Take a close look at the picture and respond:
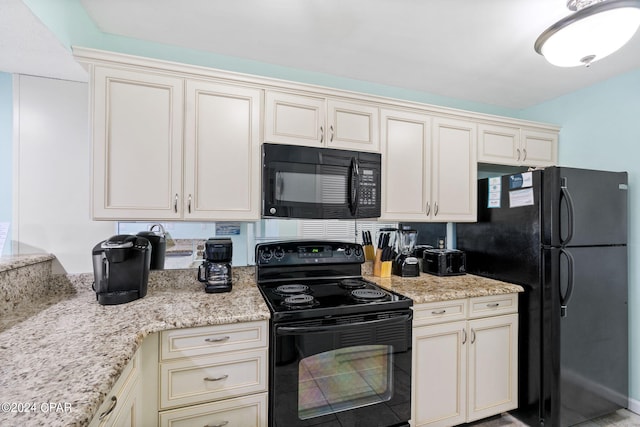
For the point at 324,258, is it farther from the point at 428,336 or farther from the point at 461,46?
the point at 461,46

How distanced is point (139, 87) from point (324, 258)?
1520 mm

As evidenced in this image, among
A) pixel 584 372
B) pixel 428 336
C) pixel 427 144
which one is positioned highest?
pixel 427 144

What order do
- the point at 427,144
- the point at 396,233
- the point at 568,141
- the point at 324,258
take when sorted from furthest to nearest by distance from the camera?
1. the point at 568,141
2. the point at 396,233
3. the point at 427,144
4. the point at 324,258

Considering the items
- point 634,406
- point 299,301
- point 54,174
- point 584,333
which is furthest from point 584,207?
point 54,174

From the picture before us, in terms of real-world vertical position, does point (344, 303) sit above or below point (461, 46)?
below

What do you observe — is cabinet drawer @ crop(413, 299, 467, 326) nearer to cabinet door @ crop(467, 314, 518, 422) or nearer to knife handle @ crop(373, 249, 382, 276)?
cabinet door @ crop(467, 314, 518, 422)

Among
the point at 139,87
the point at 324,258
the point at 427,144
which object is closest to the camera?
the point at 139,87

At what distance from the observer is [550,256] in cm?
188

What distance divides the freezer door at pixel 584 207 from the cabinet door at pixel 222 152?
1.90m

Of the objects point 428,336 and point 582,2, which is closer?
→ point 582,2

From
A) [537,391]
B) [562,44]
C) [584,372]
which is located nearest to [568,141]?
[562,44]

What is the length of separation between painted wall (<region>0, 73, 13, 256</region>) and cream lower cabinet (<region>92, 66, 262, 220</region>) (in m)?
0.56

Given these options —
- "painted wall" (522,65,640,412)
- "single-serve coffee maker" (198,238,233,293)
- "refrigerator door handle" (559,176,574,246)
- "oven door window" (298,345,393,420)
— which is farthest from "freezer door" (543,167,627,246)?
"single-serve coffee maker" (198,238,233,293)

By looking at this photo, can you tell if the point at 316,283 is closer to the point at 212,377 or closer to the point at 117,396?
the point at 212,377
